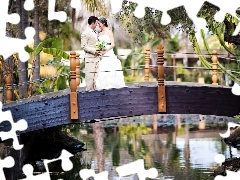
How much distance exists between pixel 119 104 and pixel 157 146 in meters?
8.51

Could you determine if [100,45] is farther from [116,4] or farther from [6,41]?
[116,4]

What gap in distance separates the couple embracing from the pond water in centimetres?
267

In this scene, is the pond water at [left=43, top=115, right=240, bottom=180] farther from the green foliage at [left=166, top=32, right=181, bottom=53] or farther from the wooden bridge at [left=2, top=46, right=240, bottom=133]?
the green foliage at [left=166, top=32, right=181, bottom=53]

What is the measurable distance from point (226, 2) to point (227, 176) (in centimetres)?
326

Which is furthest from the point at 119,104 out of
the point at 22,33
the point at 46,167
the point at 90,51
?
the point at 22,33

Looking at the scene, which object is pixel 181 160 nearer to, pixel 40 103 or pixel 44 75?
pixel 40 103

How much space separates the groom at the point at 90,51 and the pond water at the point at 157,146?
8.64 ft

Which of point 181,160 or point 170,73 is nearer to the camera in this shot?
point 181,160

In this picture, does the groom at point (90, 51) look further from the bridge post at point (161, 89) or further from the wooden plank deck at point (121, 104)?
the bridge post at point (161, 89)

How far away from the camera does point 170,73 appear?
3822 cm

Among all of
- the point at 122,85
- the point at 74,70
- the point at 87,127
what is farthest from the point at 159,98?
the point at 87,127

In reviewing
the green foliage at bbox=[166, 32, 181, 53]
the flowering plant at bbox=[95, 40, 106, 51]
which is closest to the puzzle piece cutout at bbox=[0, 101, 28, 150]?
A: the flowering plant at bbox=[95, 40, 106, 51]

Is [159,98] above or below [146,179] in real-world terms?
above

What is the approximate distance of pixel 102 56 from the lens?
11461 millimetres
